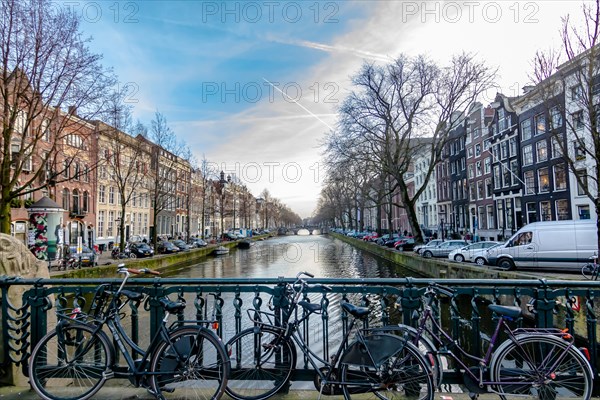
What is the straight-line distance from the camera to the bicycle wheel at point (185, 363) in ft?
11.8

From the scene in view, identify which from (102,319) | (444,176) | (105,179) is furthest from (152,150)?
(444,176)

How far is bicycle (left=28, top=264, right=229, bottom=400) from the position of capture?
361 cm

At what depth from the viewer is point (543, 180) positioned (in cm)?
3441

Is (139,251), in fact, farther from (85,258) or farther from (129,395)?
(129,395)

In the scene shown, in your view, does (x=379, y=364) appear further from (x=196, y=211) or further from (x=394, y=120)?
(x=196, y=211)

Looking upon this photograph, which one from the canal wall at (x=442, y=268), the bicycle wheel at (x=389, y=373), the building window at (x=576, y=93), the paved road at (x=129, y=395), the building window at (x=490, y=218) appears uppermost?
the building window at (x=576, y=93)

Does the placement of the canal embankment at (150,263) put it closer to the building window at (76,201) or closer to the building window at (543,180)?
the building window at (76,201)

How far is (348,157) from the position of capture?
109 ft

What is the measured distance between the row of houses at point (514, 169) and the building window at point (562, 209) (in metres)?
0.08

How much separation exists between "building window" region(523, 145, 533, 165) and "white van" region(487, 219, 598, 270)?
801 inches

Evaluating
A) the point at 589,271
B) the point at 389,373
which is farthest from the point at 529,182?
the point at 389,373

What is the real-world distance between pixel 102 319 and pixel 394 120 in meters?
31.5

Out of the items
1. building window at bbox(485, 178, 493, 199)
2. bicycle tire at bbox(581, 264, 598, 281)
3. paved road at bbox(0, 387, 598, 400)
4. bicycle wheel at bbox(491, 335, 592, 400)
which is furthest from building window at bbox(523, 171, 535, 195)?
paved road at bbox(0, 387, 598, 400)

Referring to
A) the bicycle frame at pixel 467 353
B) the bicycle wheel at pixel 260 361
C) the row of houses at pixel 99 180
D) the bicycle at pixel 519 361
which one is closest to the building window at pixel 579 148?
the bicycle at pixel 519 361
